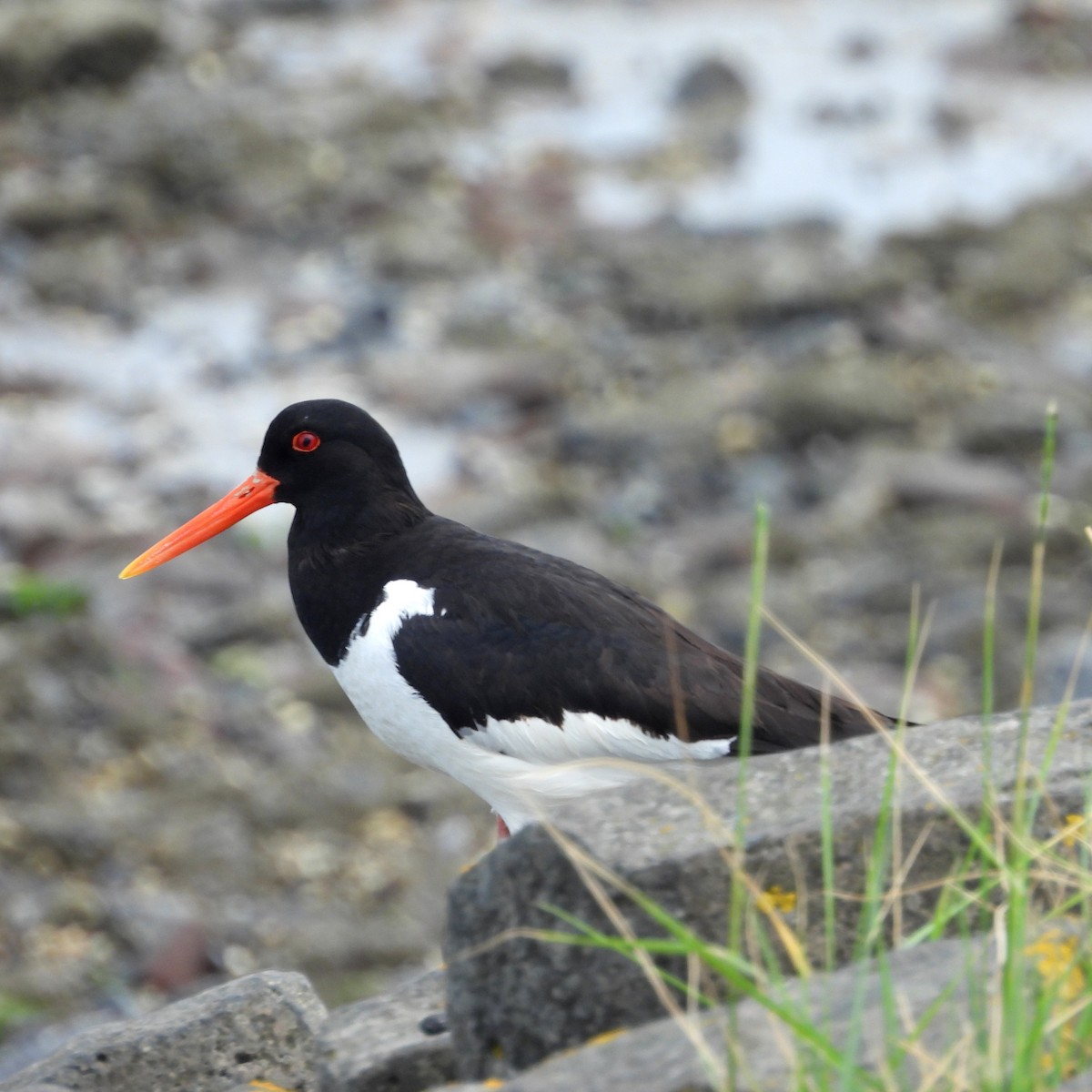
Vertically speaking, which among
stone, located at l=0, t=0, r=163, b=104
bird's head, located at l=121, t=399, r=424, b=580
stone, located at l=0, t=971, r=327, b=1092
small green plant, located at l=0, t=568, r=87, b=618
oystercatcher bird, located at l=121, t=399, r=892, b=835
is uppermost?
stone, located at l=0, t=0, r=163, b=104

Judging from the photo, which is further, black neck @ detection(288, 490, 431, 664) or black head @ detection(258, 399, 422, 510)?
black head @ detection(258, 399, 422, 510)

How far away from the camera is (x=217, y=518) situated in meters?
5.36

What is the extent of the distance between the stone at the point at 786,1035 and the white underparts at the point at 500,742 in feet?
5.36

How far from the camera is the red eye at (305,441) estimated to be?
504cm

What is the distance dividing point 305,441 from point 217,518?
49 centimetres

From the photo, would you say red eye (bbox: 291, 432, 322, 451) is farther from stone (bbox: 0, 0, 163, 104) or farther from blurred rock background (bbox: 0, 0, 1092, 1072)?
stone (bbox: 0, 0, 163, 104)

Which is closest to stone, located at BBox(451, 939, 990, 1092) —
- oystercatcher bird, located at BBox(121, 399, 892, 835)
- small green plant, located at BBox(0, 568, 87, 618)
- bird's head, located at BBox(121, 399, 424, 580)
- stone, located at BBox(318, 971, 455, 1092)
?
stone, located at BBox(318, 971, 455, 1092)

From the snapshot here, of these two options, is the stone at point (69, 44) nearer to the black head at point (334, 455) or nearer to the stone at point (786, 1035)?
the black head at point (334, 455)

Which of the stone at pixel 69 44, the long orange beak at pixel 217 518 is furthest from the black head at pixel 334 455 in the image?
the stone at pixel 69 44

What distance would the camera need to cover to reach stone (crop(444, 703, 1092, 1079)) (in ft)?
9.31

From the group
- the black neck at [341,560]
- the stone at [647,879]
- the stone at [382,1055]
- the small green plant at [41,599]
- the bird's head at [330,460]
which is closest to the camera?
the stone at [647,879]

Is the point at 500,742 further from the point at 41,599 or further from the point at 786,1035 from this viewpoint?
the point at 41,599

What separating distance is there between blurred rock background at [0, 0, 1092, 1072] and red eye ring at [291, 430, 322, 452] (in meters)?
2.79

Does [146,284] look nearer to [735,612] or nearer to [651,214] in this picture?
[651,214]
